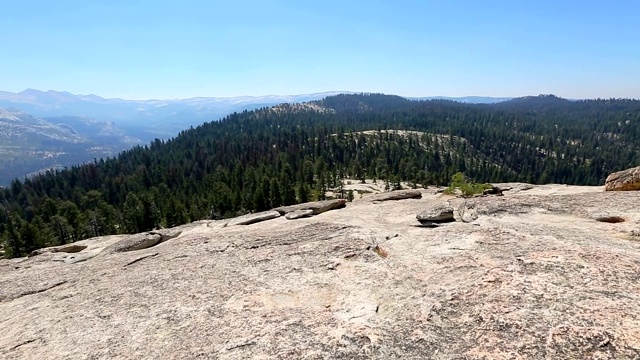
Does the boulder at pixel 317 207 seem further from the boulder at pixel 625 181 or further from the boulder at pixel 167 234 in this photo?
the boulder at pixel 625 181

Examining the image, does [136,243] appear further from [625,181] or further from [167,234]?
[625,181]

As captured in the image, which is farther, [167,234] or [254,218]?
[254,218]

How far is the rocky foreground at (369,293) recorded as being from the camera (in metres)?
12.2

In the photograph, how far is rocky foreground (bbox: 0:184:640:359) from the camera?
12242mm

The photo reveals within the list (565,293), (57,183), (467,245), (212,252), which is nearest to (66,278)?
(212,252)

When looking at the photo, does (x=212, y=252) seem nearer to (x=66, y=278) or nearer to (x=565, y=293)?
(x=66, y=278)

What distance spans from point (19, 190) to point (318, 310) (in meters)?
248

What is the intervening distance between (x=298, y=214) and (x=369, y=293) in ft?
66.7

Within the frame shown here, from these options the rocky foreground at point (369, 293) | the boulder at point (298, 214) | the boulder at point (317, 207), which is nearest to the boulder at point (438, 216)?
the rocky foreground at point (369, 293)

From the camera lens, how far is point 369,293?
16.4 meters

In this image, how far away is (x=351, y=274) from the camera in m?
18.6

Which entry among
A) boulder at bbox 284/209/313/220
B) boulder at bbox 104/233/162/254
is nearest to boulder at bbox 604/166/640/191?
boulder at bbox 284/209/313/220

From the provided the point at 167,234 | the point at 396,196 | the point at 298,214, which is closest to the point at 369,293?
the point at 298,214

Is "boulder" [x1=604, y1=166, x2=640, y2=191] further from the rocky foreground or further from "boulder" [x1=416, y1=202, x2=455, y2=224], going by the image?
"boulder" [x1=416, y1=202, x2=455, y2=224]
